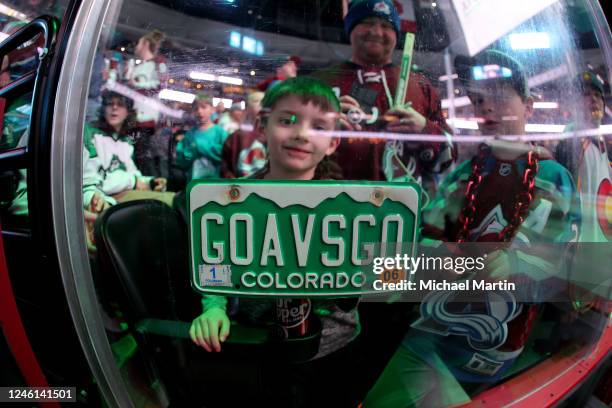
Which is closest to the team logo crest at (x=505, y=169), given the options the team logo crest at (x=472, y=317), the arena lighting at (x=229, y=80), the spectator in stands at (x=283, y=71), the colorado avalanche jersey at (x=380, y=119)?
the colorado avalanche jersey at (x=380, y=119)

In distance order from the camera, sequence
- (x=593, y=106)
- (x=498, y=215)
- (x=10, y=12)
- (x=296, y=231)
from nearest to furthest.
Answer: (x=296, y=231)
(x=498, y=215)
(x=593, y=106)
(x=10, y=12)

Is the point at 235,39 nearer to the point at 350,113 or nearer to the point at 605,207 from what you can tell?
the point at 350,113

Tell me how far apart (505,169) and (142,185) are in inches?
30.7

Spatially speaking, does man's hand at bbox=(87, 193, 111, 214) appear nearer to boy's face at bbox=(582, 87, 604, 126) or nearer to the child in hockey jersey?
the child in hockey jersey

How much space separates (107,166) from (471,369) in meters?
0.93

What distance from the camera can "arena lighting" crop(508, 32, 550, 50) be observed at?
0.90 meters

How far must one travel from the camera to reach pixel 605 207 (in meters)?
0.97

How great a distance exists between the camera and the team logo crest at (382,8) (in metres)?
0.92

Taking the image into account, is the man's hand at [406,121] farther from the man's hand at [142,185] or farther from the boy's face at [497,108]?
the man's hand at [142,185]

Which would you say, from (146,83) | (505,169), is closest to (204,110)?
(146,83)

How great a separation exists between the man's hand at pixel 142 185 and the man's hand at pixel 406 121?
53cm

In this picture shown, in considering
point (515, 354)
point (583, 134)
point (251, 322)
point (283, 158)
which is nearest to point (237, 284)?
point (251, 322)

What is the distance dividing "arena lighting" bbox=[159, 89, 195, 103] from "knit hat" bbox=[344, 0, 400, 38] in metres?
0.40

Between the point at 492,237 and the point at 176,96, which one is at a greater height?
the point at 176,96
